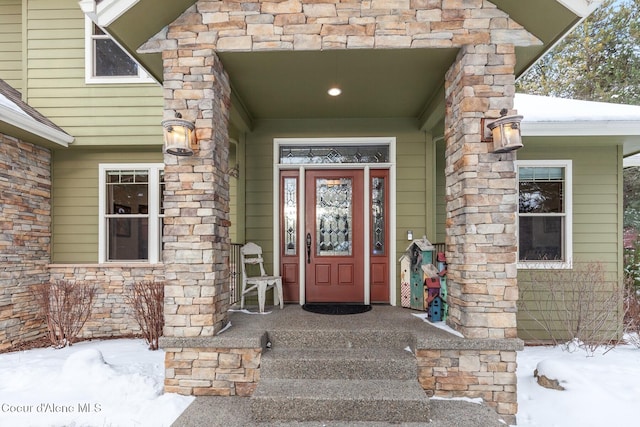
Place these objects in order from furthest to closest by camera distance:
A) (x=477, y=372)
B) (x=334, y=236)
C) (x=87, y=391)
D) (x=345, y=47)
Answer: (x=334, y=236) < (x=87, y=391) < (x=345, y=47) < (x=477, y=372)

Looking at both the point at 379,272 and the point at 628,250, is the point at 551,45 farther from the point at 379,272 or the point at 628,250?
the point at 628,250

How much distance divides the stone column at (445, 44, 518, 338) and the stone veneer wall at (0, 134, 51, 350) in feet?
18.2

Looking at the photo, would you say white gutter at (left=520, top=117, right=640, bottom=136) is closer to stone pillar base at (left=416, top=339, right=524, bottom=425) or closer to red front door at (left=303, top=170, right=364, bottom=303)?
red front door at (left=303, top=170, right=364, bottom=303)

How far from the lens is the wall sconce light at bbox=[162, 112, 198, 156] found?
280cm

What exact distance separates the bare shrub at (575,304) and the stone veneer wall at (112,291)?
537 centimetres

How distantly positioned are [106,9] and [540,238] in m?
5.70

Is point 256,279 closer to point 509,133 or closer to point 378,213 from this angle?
point 378,213

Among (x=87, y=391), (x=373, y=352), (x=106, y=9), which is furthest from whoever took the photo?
(x=87, y=391)

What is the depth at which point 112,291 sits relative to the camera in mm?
4988

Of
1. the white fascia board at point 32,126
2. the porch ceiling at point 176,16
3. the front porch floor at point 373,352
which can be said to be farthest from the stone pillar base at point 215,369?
the white fascia board at point 32,126

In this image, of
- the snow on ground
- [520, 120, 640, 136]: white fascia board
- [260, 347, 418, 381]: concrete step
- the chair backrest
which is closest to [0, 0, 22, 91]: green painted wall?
the snow on ground

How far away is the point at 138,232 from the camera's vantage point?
17.0ft

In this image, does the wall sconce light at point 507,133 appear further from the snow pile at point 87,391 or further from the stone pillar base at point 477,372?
the snow pile at point 87,391

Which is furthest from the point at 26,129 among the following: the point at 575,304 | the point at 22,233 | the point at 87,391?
the point at 575,304
